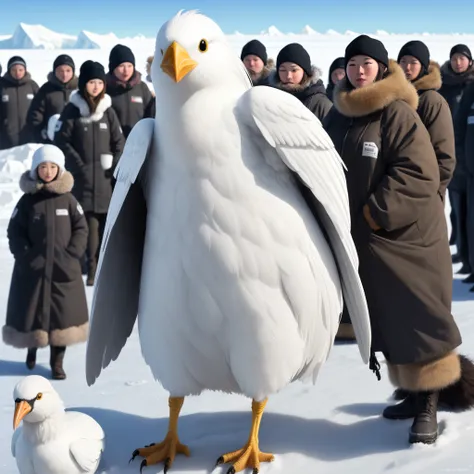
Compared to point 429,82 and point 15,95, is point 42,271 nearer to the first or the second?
point 429,82

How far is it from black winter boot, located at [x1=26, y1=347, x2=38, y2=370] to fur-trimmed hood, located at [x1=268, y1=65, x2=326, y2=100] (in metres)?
2.40

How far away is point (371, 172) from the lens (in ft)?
11.2

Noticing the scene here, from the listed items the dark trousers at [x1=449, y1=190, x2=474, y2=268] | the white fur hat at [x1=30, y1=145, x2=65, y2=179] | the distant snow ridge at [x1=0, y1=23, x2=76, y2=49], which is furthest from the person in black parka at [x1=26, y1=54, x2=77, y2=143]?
the distant snow ridge at [x1=0, y1=23, x2=76, y2=49]

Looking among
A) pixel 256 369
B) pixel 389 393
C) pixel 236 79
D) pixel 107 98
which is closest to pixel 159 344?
pixel 256 369

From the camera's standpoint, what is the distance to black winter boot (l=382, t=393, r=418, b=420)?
370 centimetres

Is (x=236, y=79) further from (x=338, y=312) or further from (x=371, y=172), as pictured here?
(x=338, y=312)

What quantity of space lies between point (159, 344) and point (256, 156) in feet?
2.55

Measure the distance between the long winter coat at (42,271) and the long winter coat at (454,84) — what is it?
4.29 meters

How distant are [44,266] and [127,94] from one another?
11.0ft

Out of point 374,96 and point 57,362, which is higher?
point 374,96

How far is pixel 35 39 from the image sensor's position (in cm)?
6944

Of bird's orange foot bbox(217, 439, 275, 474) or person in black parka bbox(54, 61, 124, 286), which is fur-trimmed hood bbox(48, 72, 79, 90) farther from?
bird's orange foot bbox(217, 439, 275, 474)

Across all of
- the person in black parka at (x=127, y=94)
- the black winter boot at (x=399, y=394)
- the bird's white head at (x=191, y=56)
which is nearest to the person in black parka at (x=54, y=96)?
the person in black parka at (x=127, y=94)

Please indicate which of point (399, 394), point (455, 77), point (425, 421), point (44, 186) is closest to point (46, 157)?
point (44, 186)
